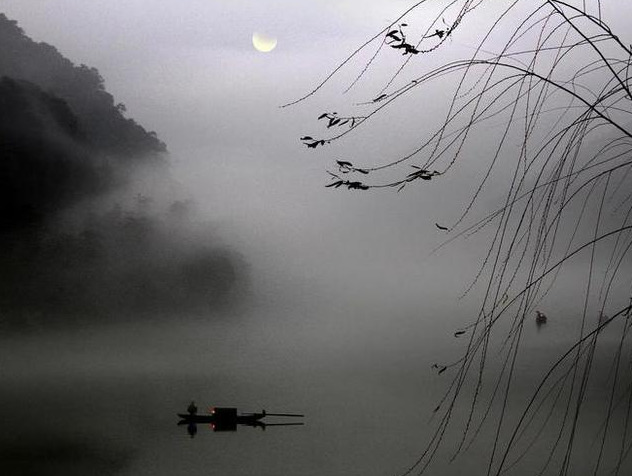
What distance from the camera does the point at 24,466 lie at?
136125 mm

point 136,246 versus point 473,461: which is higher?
point 136,246

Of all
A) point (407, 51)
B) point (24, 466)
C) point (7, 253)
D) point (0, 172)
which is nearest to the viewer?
point (407, 51)

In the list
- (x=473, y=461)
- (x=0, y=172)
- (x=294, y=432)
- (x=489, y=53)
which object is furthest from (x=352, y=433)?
(x=489, y=53)

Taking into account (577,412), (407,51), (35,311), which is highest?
(35,311)

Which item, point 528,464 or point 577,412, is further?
point 528,464

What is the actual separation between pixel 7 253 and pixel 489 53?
160m

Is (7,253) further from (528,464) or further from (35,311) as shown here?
(528,464)

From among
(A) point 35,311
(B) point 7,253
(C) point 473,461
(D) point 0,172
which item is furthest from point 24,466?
(C) point 473,461

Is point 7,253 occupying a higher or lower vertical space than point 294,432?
higher

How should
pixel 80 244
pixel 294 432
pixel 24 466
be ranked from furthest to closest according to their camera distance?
pixel 294 432 < pixel 80 244 < pixel 24 466

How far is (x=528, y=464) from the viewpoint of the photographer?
428ft

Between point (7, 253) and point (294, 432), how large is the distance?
278 ft

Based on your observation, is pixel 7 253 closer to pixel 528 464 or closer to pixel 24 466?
pixel 24 466

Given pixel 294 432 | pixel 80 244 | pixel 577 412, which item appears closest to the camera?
pixel 577 412
